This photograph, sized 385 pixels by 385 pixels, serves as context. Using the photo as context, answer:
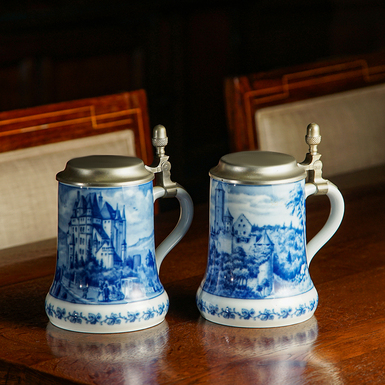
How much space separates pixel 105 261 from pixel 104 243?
0.05 feet

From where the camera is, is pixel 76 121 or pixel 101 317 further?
pixel 76 121

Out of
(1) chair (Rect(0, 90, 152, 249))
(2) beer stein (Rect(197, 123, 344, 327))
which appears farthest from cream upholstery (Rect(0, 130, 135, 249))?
(2) beer stein (Rect(197, 123, 344, 327))

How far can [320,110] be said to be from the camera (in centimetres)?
139

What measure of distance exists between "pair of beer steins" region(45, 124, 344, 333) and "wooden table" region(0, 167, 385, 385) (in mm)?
19

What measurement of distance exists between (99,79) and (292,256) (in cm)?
207

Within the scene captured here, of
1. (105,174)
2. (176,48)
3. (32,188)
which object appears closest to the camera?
(105,174)

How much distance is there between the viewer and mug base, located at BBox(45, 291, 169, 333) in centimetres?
58

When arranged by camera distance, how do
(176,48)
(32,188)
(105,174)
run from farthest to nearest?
(176,48), (32,188), (105,174)

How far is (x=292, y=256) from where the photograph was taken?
59 centimetres

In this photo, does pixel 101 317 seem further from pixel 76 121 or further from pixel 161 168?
pixel 76 121

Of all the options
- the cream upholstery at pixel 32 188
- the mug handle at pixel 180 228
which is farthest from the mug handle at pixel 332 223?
the cream upholstery at pixel 32 188

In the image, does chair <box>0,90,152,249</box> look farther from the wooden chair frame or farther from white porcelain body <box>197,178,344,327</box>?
white porcelain body <box>197,178,344,327</box>

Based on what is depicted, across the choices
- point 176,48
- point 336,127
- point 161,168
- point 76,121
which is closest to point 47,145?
point 76,121

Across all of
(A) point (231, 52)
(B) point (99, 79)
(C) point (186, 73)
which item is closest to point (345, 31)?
(A) point (231, 52)
